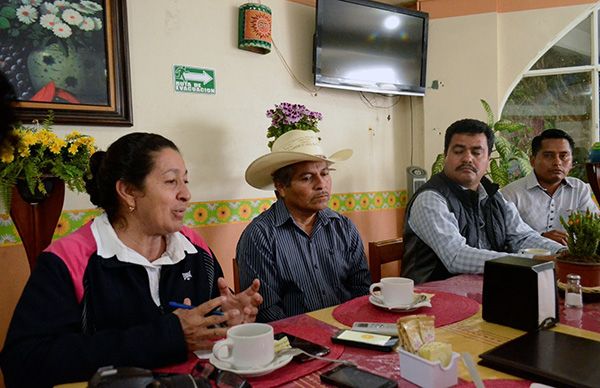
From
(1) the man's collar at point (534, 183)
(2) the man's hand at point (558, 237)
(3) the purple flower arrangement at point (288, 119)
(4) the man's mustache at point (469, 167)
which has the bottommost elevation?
(2) the man's hand at point (558, 237)

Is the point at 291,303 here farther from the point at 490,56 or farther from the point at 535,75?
the point at 535,75

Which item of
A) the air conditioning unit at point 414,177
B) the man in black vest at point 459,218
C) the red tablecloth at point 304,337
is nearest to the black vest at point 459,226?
the man in black vest at point 459,218

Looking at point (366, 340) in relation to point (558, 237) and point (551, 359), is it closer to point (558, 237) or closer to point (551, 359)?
point (551, 359)

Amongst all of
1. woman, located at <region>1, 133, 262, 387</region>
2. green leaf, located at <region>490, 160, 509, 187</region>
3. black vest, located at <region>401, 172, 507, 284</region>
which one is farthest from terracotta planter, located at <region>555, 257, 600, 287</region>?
green leaf, located at <region>490, 160, 509, 187</region>

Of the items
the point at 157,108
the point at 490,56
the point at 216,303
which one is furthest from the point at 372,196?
the point at 216,303

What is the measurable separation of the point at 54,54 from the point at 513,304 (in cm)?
248

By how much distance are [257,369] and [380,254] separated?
1.38 m

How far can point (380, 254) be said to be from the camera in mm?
2213

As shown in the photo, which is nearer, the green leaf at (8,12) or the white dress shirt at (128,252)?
the white dress shirt at (128,252)

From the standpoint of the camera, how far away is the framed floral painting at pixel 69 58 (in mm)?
2305

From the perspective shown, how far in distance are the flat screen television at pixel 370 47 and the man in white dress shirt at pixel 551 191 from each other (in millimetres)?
1282

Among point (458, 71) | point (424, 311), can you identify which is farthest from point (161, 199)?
point (458, 71)

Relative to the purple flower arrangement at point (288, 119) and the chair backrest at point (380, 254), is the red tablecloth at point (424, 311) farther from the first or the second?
the purple flower arrangement at point (288, 119)

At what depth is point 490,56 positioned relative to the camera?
3.88 meters
